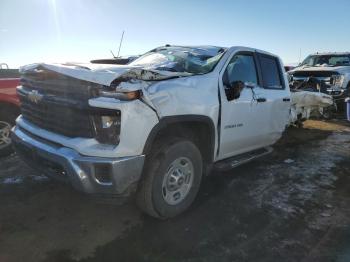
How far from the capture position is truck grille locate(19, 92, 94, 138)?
3.48m

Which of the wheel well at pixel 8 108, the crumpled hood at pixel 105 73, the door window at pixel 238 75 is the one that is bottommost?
the wheel well at pixel 8 108

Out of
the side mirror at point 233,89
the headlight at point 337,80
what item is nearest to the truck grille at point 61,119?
the side mirror at point 233,89

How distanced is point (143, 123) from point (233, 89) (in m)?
1.52

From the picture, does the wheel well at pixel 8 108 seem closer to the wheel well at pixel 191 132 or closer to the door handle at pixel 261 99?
the wheel well at pixel 191 132

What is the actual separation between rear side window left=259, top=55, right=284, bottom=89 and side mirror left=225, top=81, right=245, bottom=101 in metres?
1.01

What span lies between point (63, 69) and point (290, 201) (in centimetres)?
303

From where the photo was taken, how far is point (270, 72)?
18.9 feet

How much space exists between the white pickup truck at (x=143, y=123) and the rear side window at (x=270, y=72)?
0.42 m

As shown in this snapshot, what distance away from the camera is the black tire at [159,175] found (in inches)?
147

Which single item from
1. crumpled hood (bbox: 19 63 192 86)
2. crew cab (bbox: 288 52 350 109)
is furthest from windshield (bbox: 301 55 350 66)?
crumpled hood (bbox: 19 63 192 86)

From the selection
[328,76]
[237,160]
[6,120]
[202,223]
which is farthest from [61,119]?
[328,76]

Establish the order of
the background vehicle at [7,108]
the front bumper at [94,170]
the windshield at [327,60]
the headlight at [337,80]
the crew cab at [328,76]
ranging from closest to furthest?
1. the front bumper at [94,170]
2. the background vehicle at [7,108]
3. the crew cab at [328,76]
4. the headlight at [337,80]
5. the windshield at [327,60]

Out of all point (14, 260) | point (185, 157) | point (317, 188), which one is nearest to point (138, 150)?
point (185, 157)

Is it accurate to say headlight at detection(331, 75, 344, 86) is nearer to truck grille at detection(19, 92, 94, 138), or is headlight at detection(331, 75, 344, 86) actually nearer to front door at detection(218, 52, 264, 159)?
front door at detection(218, 52, 264, 159)
